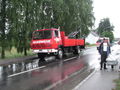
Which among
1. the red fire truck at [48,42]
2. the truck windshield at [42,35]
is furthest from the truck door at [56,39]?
the truck windshield at [42,35]

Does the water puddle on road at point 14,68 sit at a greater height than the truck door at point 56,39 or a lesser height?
lesser

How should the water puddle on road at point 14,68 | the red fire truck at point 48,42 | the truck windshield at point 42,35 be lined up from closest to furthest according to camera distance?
the water puddle on road at point 14,68, the red fire truck at point 48,42, the truck windshield at point 42,35

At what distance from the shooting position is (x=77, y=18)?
101 ft

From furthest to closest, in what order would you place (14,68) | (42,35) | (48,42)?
(42,35)
(48,42)
(14,68)

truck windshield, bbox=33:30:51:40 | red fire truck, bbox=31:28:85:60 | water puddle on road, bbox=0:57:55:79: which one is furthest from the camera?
→ truck windshield, bbox=33:30:51:40

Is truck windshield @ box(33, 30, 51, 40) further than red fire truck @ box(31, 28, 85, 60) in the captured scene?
Yes

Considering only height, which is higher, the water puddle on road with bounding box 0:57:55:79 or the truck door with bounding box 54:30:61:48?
the truck door with bounding box 54:30:61:48

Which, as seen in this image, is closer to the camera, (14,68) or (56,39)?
(14,68)

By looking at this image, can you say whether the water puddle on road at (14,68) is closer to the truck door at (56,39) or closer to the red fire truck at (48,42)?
the red fire truck at (48,42)

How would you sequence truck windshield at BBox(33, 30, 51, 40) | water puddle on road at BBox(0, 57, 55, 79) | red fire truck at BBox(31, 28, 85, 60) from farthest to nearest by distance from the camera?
truck windshield at BBox(33, 30, 51, 40) → red fire truck at BBox(31, 28, 85, 60) → water puddle on road at BBox(0, 57, 55, 79)

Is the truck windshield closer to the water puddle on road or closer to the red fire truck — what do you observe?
the red fire truck

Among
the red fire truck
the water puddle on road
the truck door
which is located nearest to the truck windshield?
the red fire truck

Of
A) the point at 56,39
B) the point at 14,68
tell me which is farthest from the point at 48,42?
the point at 14,68

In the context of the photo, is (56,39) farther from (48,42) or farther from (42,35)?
(42,35)
